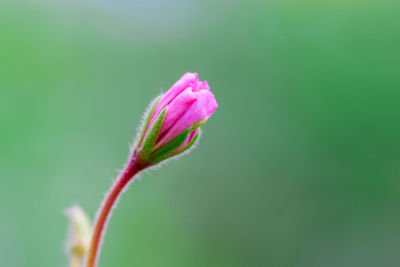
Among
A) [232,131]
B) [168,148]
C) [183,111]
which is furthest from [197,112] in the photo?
[232,131]

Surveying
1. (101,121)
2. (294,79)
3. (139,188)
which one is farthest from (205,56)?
(139,188)

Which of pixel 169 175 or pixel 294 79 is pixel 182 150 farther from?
pixel 294 79

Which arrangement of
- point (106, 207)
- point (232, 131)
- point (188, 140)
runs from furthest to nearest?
point (232, 131) → point (188, 140) → point (106, 207)

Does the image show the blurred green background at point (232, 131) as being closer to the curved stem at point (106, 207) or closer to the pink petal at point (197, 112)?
the curved stem at point (106, 207)

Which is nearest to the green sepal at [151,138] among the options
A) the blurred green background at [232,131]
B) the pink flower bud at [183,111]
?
the pink flower bud at [183,111]

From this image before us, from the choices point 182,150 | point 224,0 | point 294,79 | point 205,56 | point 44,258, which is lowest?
point 182,150

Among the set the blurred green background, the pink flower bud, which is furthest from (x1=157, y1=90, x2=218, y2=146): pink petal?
the blurred green background

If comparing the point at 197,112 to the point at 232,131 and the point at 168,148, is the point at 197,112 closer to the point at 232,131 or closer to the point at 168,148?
the point at 168,148
